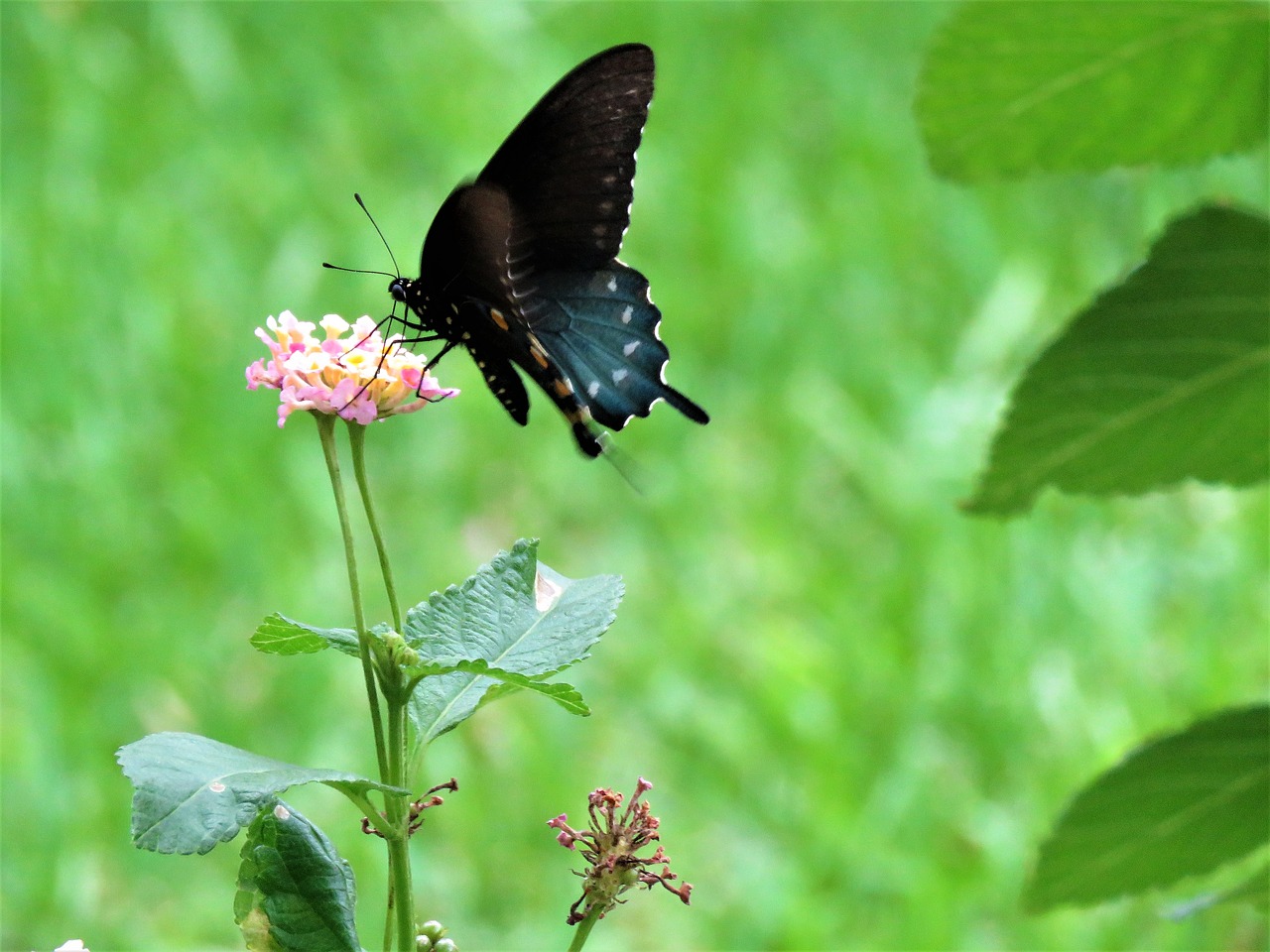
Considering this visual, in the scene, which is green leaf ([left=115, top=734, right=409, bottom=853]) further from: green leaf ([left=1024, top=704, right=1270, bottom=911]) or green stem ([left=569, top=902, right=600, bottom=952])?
green leaf ([left=1024, top=704, right=1270, bottom=911])

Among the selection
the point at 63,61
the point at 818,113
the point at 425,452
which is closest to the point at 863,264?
the point at 818,113

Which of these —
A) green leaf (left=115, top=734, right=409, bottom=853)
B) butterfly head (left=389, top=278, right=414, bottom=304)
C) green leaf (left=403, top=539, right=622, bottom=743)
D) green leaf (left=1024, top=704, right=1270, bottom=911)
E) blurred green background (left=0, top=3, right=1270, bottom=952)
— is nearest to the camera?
green leaf (left=115, top=734, right=409, bottom=853)

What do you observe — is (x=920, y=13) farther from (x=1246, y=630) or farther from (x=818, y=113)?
(x=1246, y=630)

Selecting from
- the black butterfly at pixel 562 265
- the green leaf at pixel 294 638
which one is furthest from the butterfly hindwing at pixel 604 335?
the green leaf at pixel 294 638

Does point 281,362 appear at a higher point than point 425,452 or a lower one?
lower

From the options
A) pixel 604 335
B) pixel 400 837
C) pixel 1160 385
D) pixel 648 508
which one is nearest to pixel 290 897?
pixel 400 837

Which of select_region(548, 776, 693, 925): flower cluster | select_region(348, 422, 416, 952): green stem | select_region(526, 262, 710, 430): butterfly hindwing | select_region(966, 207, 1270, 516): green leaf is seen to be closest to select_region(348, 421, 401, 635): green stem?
select_region(348, 422, 416, 952): green stem
